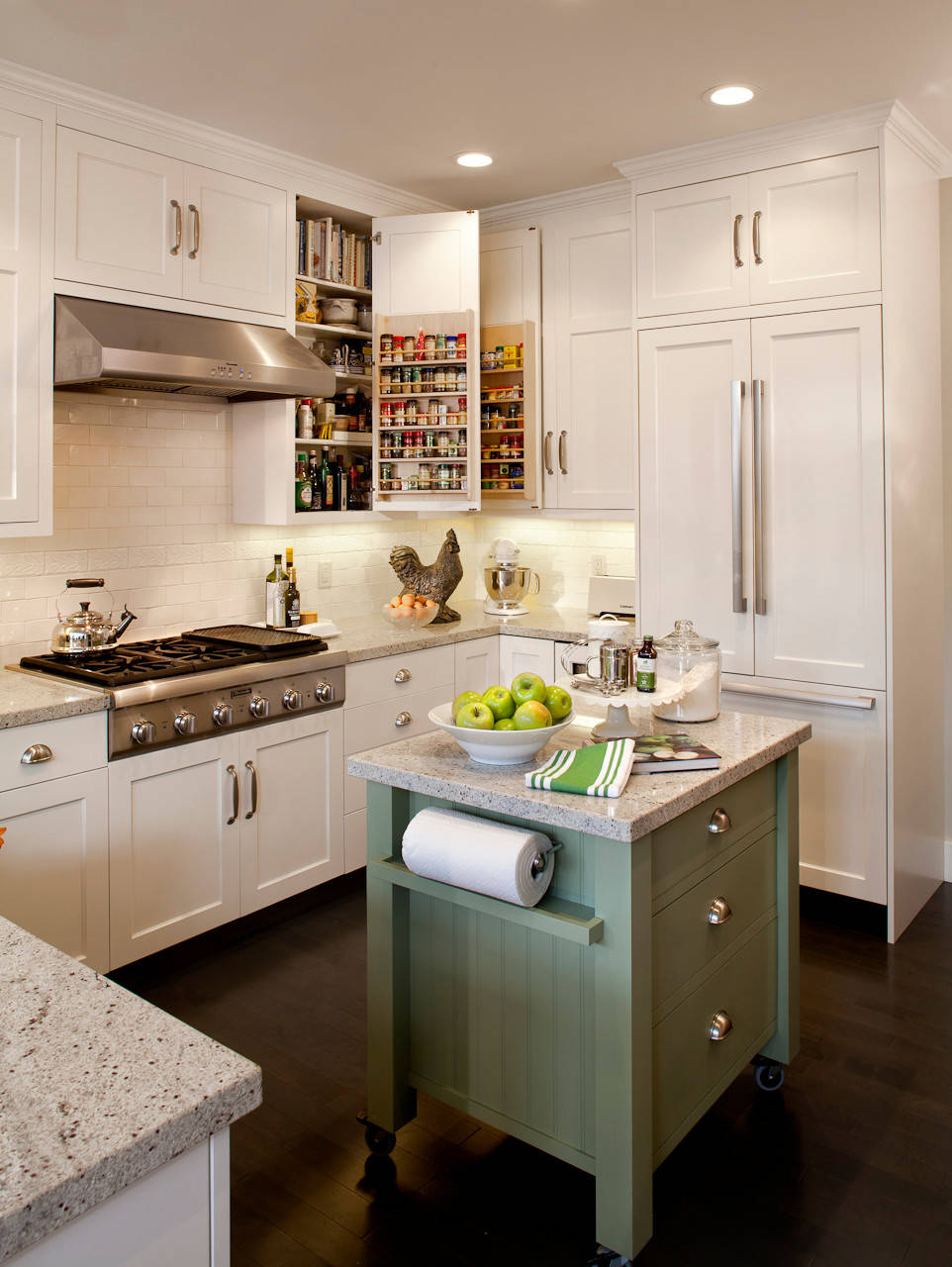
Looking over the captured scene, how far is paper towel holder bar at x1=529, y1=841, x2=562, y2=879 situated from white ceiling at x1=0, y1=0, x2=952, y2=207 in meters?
2.13

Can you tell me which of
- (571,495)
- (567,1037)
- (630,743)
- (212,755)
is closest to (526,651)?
(571,495)

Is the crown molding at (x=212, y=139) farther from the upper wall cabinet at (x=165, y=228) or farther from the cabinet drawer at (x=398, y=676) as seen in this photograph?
the cabinet drawer at (x=398, y=676)

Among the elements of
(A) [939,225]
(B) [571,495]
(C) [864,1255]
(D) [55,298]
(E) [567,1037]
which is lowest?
(C) [864,1255]

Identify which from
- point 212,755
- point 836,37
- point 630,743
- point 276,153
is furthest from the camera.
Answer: point 276,153

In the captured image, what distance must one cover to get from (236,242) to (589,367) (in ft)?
5.14

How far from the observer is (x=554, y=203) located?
4.28 meters

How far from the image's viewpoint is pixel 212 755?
3.14 m

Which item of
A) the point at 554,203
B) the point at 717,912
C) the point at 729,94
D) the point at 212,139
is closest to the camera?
the point at 717,912

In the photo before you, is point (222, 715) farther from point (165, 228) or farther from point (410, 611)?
point (165, 228)

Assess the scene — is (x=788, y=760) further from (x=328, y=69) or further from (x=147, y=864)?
(x=328, y=69)

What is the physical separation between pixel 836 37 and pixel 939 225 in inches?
50.1

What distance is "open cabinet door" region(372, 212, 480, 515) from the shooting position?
409 centimetres

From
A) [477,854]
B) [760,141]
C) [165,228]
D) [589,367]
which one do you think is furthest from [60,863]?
[760,141]

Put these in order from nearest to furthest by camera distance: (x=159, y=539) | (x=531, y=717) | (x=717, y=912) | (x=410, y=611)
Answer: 1. (x=531, y=717)
2. (x=717, y=912)
3. (x=159, y=539)
4. (x=410, y=611)
